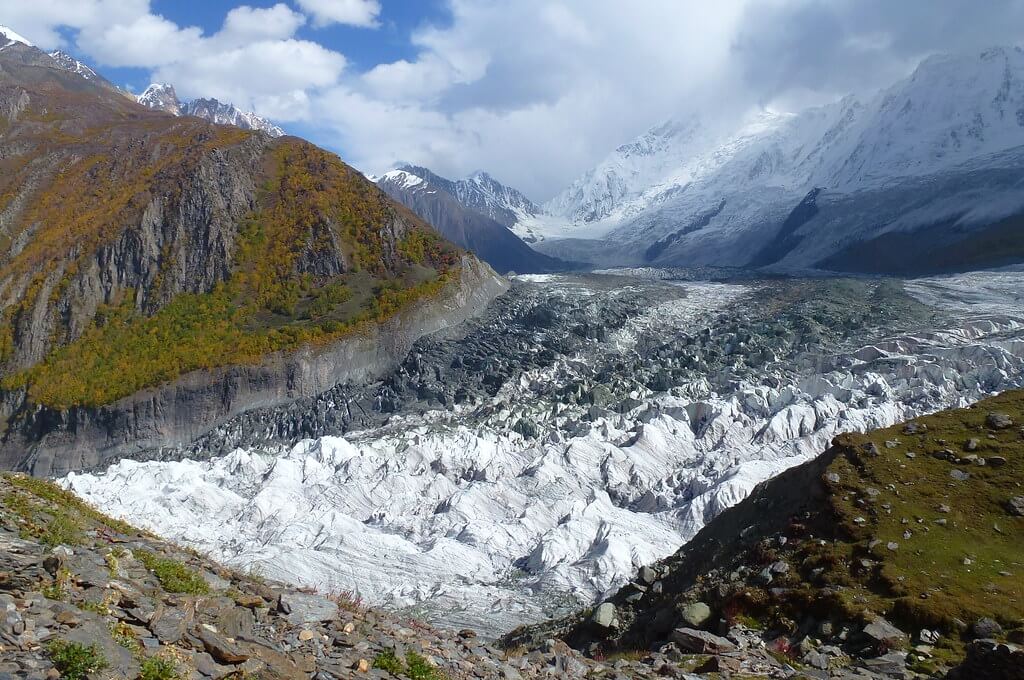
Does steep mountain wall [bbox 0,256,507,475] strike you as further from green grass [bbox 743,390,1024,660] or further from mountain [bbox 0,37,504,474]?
green grass [bbox 743,390,1024,660]

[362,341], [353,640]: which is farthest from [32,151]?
A: [353,640]

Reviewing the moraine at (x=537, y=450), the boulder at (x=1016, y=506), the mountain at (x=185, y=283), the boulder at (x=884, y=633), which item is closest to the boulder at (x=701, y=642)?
the boulder at (x=884, y=633)

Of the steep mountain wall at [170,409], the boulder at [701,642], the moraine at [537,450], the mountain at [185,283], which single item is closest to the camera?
the boulder at [701,642]

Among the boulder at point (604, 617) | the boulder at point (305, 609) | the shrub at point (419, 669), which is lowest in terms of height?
the boulder at point (604, 617)

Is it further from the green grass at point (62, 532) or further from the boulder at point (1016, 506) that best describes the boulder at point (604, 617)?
the green grass at point (62, 532)

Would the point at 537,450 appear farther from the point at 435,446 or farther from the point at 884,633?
the point at 884,633

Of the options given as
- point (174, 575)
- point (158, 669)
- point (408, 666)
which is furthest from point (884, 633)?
point (174, 575)
